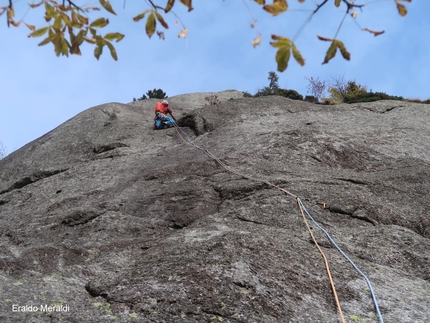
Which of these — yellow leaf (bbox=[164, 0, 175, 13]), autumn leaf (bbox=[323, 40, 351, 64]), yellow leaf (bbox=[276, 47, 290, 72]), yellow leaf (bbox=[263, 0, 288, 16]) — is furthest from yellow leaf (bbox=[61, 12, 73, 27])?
autumn leaf (bbox=[323, 40, 351, 64])

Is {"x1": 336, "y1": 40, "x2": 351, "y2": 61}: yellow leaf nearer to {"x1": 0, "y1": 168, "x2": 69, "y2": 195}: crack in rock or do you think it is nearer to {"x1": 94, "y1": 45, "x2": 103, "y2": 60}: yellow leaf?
{"x1": 94, "y1": 45, "x2": 103, "y2": 60}: yellow leaf

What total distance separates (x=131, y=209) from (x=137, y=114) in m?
10.1

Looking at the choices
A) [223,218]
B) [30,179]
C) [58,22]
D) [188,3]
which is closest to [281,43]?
[188,3]

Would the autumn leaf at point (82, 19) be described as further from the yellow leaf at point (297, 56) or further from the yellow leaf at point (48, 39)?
the yellow leaf at point (297, 56)

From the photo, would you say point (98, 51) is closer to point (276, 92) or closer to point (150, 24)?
point (150, 24)

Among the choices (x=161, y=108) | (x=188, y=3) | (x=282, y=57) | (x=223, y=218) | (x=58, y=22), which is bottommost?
(x=223, y=218)

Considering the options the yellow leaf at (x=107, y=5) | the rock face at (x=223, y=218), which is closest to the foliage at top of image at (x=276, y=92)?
the rock face at (x=223, y=218)

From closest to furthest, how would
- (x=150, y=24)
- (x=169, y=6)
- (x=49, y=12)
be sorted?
(x=49, y=12) < (x=150, y=24) < (x=169, y=6)

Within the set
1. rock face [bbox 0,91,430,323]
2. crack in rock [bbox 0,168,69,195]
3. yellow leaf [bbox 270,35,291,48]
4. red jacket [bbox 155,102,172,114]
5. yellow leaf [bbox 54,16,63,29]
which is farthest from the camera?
red jacket [bbox 155,102,172,114]

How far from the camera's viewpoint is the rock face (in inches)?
238

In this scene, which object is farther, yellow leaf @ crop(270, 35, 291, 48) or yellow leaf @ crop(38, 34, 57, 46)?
yellow leaf @ crop(38, 34, 57, 46)

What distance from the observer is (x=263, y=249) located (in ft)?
23.2

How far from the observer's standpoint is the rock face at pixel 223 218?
6.04 meters

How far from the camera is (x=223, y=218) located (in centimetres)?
873
